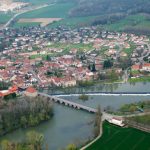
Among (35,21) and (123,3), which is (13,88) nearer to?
(35,21)

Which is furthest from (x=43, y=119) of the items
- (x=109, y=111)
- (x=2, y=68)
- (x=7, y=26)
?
(x=7, y=26)

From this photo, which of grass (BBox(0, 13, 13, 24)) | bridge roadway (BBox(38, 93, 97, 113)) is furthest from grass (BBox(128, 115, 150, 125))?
grass (BBox(0, 13, 13, 24))

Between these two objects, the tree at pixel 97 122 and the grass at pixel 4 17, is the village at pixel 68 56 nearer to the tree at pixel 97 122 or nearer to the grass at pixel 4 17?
the grass at pixel 4 17

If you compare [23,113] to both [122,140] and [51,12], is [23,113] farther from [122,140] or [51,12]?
[51,12]

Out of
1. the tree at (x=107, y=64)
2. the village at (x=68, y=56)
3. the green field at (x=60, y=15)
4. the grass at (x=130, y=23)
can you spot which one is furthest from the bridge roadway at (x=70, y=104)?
the green field at (x=60, y=15)

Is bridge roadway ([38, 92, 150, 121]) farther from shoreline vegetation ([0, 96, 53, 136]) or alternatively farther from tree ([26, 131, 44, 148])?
tree ([26, 131, 44, 148])

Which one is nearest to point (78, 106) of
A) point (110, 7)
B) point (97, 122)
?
point (97, 122)
